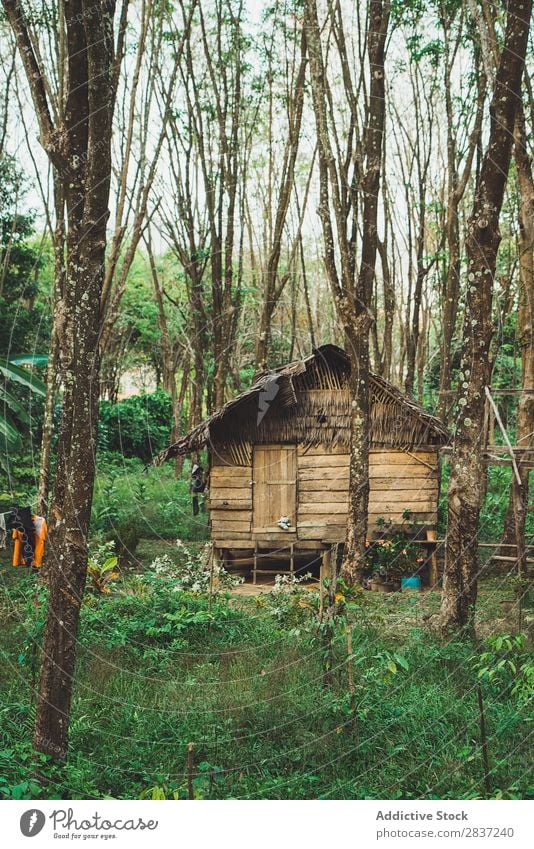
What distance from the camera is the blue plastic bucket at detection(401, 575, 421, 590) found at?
9.95 meters

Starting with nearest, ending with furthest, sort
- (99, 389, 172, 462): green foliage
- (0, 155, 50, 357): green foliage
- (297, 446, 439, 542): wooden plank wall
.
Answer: (297, 446, 439, 542): wooden plank wall → (0, 155, 50, 357): green foliage → (99, 389, 172, 462): green foliage

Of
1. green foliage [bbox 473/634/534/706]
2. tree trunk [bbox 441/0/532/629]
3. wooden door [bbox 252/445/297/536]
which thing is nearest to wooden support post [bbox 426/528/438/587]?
wooden door [bbox 252/445/297/536]

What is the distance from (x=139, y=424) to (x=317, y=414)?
11.8 meters

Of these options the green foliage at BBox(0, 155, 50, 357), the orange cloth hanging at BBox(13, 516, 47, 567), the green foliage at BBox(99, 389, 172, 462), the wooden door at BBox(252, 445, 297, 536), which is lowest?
the orange cloth hanging at BBox(13, 516, 47, 567)

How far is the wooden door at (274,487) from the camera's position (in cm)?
1101

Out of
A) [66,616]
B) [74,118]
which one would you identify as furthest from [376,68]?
[66,616]

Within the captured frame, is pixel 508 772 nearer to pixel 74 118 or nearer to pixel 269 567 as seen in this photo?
pixel 74 118

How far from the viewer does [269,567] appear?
1105 cm

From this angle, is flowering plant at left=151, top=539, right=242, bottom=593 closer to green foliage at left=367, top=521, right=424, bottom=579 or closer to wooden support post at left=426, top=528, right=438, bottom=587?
green foliage at left=367, top=521, right=424, bottom=579

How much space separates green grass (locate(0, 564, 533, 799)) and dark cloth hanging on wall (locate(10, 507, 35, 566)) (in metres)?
1.56

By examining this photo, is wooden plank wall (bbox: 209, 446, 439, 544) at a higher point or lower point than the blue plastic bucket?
higher
